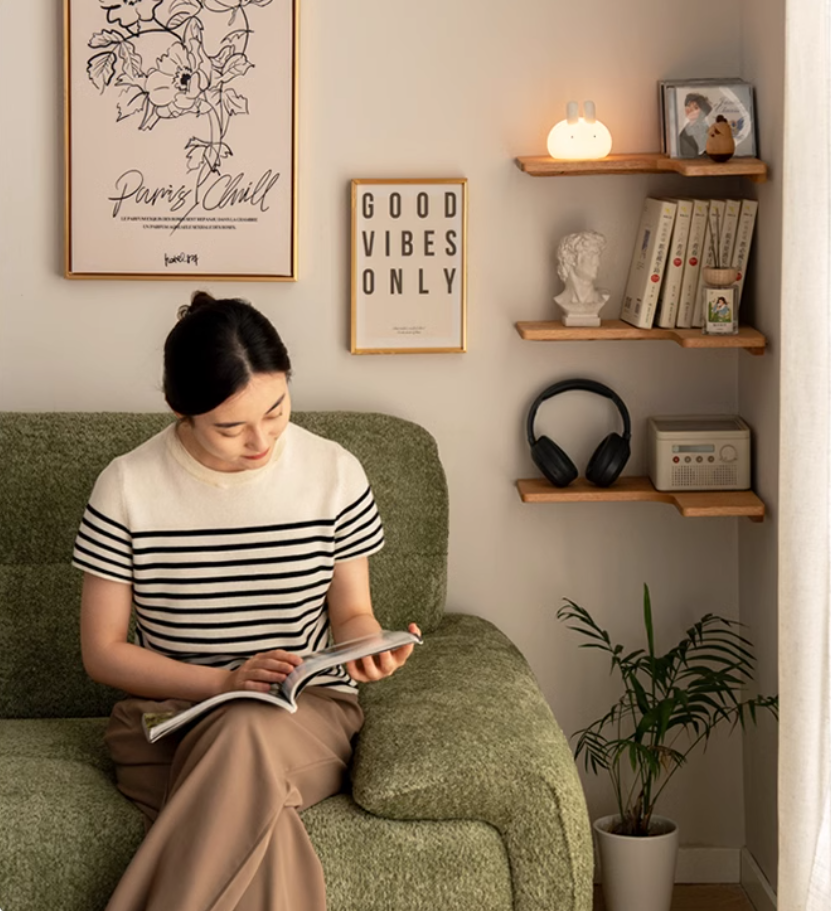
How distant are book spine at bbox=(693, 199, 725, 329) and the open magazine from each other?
108 cm

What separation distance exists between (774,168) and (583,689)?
3.74 ft

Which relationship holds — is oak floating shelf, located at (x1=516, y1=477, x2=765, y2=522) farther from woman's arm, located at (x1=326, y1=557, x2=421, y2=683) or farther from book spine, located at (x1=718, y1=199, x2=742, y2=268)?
woman's arm, located at (x1=326, y1=557, x2=421, y2=683)

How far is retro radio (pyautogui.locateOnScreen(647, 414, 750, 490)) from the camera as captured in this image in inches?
113

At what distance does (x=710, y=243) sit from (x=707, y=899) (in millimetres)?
1341

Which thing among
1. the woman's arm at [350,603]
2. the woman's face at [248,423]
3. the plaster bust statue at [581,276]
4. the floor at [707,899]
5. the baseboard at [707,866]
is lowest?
the floor at [707,899]

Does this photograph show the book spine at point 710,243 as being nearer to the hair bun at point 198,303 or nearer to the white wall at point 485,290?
the white wall at point 485,290

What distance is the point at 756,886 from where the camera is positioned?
116 inches

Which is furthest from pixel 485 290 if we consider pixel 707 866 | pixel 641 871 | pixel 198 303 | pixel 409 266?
pixel 707 866

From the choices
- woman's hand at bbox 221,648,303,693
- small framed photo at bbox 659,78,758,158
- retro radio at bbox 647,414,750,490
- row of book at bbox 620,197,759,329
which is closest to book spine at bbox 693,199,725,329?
row of book at bbox 620,197,759,329

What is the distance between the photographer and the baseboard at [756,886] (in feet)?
9.36

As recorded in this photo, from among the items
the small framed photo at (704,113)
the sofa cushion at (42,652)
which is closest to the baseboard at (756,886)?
the sofa cushion at (42,652)

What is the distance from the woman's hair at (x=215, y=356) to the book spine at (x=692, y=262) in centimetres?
99

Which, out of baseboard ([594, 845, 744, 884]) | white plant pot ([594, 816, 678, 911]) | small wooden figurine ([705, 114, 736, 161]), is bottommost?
baseboard ([594, 845, 744, 884])

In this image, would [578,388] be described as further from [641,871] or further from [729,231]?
[641,871]
